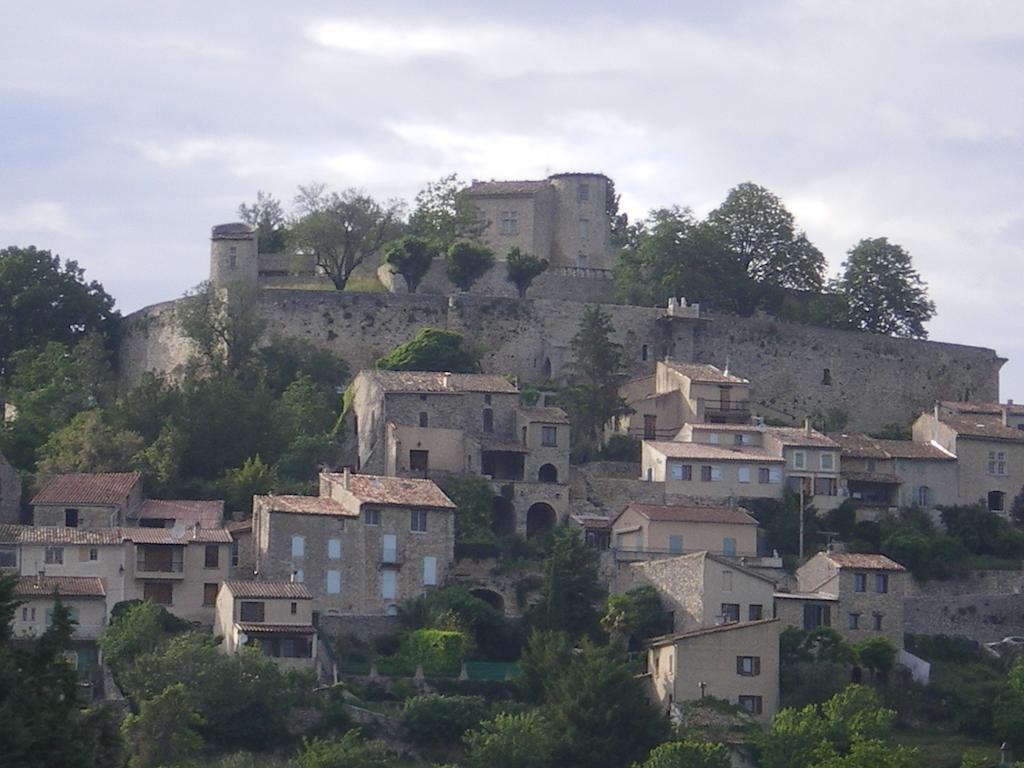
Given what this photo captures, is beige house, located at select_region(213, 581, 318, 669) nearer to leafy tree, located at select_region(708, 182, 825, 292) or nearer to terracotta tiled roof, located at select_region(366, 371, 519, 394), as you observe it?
terracotta tiled roof, located at select_region(366, 371, 519, 394)

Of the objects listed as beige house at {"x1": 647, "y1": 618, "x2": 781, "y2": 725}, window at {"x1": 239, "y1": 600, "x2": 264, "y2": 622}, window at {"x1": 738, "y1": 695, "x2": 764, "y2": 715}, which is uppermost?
window at {"x1": 239, "y1": 600, "x2": 264, "y2": 622}

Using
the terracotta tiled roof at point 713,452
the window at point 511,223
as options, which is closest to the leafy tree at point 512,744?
the terracotta tiled roof at point 713,452

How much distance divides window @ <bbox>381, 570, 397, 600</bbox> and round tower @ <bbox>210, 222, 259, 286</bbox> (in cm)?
2280

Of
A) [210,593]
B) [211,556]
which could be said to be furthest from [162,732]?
[211,556]

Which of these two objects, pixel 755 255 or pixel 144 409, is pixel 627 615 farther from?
pixel 755 255

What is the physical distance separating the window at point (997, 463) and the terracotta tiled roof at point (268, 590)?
25.4 m

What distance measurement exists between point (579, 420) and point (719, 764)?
22017 mm

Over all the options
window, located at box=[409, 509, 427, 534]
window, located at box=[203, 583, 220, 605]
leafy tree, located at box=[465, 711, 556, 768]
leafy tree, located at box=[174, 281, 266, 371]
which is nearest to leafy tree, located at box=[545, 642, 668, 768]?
leafy tree, located at box=[465, 711, 556, 768]

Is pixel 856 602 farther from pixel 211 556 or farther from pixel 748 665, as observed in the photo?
pixel 211 556

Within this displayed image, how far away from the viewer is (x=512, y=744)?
62.8 meters

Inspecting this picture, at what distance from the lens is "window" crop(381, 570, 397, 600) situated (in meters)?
70.4

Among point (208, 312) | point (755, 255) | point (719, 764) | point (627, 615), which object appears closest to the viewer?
point (719, 764)

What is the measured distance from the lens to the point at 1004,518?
82062 millimetres

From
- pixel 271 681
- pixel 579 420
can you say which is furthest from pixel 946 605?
pixel 271 681
